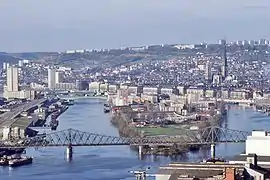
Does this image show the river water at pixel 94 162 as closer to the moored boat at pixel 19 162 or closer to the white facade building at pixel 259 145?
the moored boat at pixel 19 162

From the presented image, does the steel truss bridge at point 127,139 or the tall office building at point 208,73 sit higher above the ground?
the tall office building at point 208,73

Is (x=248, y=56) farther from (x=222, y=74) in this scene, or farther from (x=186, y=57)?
(x=222, y=74)

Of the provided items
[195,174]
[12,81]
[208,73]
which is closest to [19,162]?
[195,174]

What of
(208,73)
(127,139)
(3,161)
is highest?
(208,73)

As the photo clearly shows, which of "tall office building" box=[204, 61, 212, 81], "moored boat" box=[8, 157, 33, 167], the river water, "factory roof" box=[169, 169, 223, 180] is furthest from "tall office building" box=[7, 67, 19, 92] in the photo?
"factory roof" box=[169, 169, 223, 180]

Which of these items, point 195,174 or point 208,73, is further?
point 208,73

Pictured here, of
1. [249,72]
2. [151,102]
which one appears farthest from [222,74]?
[151,102]

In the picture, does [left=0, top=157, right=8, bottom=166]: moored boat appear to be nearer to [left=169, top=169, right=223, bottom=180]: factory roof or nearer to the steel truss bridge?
the steel truss bridge

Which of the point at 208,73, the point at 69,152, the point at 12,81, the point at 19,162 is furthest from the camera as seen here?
the point at 208,73

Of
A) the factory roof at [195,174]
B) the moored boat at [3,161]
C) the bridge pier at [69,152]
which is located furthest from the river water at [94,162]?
the factory roof at [195,174]

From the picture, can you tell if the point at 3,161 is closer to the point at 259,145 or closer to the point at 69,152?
the point at 69,152
